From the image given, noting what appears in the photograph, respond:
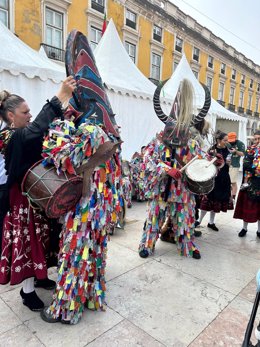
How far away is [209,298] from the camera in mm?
2508

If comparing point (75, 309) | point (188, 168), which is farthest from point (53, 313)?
point (188, 168)

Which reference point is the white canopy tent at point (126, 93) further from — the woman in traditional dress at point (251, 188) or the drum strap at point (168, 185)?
the drum strap at point (168, 185)

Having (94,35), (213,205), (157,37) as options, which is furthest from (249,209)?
(157,37)

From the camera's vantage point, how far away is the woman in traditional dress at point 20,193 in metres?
1.89

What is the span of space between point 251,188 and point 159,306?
2.34m

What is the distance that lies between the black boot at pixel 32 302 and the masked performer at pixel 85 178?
9 cm

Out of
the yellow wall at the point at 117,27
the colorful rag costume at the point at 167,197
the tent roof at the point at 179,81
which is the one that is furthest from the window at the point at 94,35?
the colorful rag costume at the point at 167,197

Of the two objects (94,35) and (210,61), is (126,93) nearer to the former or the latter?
(94,35)

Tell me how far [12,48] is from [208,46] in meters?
24.0

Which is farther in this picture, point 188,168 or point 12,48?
point 12,48

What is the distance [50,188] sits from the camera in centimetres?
176

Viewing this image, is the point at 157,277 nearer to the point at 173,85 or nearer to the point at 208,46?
the point at 173,85

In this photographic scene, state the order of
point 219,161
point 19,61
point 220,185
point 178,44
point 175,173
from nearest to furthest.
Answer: point 175,173, point 219,161, point 220,185, point 19,61, point 178,44

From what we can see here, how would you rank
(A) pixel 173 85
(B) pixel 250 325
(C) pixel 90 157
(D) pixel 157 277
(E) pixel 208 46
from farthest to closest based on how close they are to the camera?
(E) pixel 208 46 → (A) pixel 173 85 → (D) pixel 157 277 → (C) pixel 90 157 → (B) pixel 250 325
